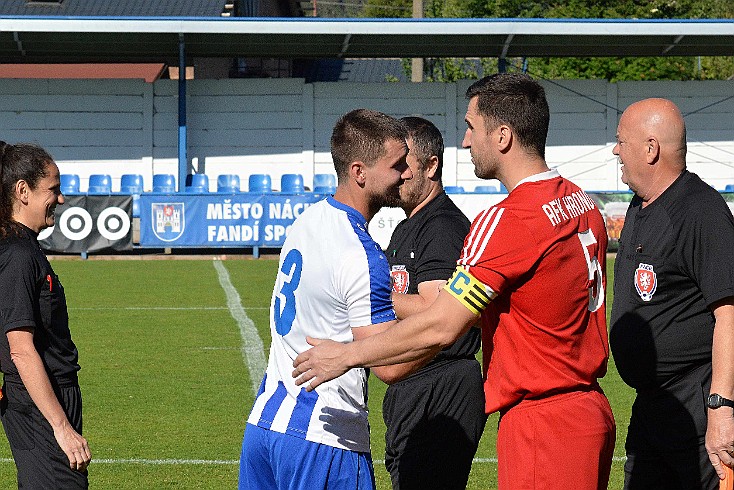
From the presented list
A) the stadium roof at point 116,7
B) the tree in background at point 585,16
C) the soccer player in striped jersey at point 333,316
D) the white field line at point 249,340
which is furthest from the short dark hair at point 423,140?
the tree in background at point 585,16

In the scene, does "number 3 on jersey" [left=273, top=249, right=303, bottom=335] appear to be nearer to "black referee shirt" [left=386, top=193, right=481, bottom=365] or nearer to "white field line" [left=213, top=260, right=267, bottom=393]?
"black referee shirt" [left=386, top=193, right=481, bottom=365]

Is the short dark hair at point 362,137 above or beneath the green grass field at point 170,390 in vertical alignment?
above

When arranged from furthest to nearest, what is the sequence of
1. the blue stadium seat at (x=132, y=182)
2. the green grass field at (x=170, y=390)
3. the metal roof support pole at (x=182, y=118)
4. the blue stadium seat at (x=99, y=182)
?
1. the blue stadium seat at (x=132, y=182)
2. the blue stadium seat at (x=99, y=182)
3. the metal roof support pole at (x=182, y=118)
4. the green grass field at (x=170, y=390)

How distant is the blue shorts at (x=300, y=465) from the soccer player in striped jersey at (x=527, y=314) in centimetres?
39

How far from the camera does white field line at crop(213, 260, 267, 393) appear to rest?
429 inches

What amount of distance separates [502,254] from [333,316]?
66cm

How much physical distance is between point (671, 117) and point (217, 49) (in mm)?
25478

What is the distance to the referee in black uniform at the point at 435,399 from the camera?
17.0 feet

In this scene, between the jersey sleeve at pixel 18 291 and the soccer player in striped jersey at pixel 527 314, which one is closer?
the soccer player in striped jersey at pixel 527 314

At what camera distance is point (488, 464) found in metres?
7.70

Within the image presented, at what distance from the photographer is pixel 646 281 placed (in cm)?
470

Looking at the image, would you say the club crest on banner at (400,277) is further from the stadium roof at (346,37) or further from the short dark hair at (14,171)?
the stadium roof at (346,37)

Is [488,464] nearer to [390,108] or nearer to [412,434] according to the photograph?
[412,434]

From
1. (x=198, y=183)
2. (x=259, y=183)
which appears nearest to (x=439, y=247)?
(x=198, y=183)
